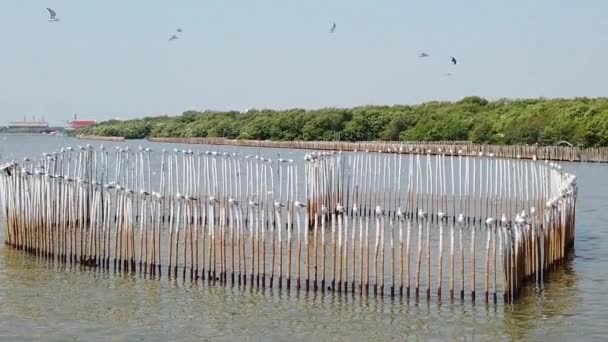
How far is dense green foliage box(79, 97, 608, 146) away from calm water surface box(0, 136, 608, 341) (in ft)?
232

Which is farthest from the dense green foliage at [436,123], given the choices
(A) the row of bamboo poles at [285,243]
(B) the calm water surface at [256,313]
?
(B) the calm water surface at [256,313]

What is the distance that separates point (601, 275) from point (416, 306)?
7813mm

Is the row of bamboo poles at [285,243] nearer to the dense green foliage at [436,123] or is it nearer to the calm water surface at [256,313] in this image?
the calm water surface at [256,313]

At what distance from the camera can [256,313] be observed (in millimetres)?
21328

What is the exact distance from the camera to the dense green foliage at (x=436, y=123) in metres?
94.8

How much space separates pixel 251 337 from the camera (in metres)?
19.6

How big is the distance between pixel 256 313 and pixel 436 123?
9944 cm

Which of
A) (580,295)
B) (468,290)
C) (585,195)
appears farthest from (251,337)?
(585,195)

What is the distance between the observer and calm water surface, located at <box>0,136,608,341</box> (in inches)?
782

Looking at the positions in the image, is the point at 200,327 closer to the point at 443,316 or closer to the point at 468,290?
the point at 443,316

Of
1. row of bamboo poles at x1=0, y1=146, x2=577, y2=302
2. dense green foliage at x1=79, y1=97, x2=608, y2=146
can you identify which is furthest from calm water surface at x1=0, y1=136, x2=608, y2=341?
dense green foliage at x1=79, y1=97, x2=608, y2=146

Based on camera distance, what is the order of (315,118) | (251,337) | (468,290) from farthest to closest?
(315,118), (468,290), (251,337)

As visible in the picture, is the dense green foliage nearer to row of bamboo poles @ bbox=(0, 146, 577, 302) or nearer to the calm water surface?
row of bamboo poles @ bbox=(0, 146, 577, 302)

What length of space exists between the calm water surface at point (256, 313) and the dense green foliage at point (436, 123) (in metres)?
70.6
